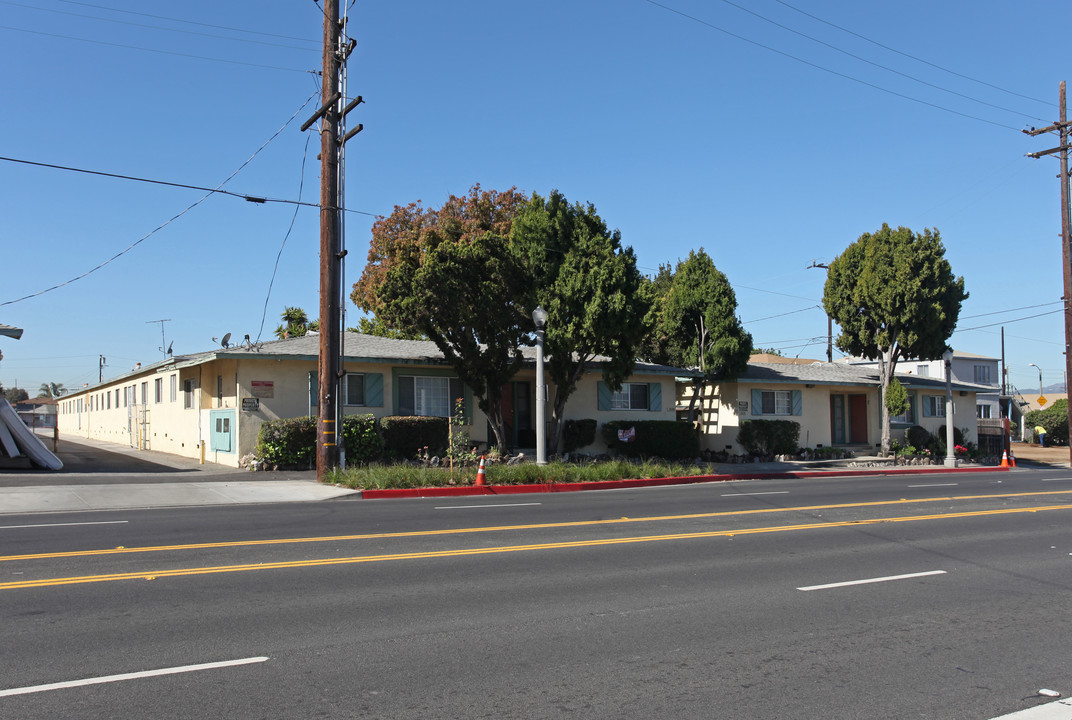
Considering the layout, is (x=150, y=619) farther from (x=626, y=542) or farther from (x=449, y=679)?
(x=626, y=542)

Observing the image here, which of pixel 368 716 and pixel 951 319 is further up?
pixel 951 319

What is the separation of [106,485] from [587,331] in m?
12.0

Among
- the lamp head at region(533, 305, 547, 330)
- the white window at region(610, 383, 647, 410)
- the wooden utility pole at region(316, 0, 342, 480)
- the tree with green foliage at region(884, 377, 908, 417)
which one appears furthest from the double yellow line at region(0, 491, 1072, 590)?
the tree with green foliage at region(884, 377, 908, 417)

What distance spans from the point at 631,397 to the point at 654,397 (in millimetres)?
938

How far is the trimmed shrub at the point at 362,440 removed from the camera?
2272cm

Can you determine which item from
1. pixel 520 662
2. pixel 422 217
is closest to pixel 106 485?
pixel 520 662

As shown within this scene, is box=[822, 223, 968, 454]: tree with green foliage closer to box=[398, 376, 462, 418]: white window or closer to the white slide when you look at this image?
box=[398, 376, 462, 418]: white window

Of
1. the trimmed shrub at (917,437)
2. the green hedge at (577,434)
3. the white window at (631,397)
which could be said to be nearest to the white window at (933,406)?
the trimmed shrub at (917,437)

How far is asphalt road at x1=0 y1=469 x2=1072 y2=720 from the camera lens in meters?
5.11

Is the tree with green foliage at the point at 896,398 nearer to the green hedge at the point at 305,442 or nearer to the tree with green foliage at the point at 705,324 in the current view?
the tree with green foliage at the point at 705,324

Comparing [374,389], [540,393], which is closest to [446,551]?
[540,393]

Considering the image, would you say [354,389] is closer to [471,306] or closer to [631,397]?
[471,306]

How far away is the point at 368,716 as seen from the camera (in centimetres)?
473

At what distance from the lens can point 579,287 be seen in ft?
75.7
